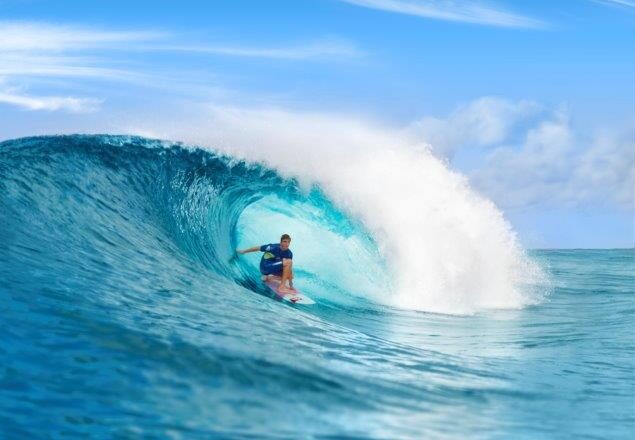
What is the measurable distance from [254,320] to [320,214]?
892 centimetres

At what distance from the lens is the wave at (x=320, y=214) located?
1087 centimetres

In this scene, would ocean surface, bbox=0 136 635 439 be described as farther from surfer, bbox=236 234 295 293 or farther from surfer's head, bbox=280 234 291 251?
surfer's head, bbox=280 234 291 251

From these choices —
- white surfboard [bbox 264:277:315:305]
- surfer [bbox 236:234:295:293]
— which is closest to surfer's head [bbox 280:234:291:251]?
surfer [bbox 236:234:295:293]

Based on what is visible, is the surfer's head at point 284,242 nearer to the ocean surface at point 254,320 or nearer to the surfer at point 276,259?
the surfer at point 276,259

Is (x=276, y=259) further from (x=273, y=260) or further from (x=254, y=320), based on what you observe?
(x=254, y=320)

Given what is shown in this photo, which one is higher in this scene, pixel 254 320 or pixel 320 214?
pixel 320 214

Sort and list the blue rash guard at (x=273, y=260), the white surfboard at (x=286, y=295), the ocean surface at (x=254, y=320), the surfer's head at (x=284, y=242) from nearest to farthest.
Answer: the ocean surface at (x=254, y=320)
the white surfboard at (x=286, y=295)
the surfer's head at (x=284, y=242)
the blue rash guard at (x=273, y=260)

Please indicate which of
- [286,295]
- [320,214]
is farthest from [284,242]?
[320,214]

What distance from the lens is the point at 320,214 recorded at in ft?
50.4

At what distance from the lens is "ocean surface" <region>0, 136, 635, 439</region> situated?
3.93 m

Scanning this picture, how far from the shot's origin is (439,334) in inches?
385

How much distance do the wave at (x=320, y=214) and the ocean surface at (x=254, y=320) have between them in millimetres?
46

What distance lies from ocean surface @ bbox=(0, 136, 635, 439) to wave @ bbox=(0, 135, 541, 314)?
5 centimetres

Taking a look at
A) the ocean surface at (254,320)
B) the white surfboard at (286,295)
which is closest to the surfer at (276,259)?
the white surfboard at (286,295)
